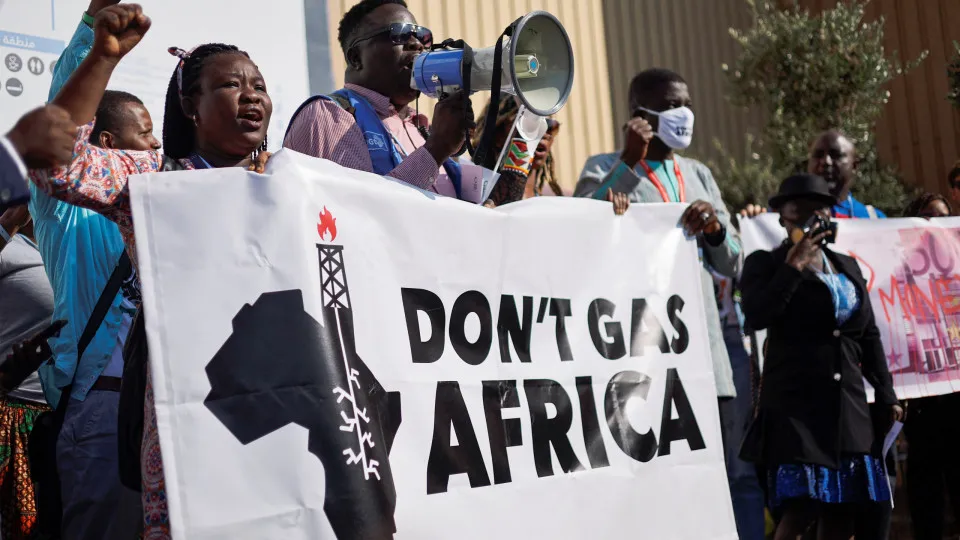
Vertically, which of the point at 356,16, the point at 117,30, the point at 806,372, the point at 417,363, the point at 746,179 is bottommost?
the point at 806,372

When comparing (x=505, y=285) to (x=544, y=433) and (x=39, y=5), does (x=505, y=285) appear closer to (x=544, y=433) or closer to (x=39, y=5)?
(x=544, y=433)

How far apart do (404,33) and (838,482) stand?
8.35 ft

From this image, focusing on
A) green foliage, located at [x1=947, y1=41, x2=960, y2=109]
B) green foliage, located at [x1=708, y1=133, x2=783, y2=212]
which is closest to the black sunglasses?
green foliage, located at [x1=708, y1=133, x2=783, y2=212]

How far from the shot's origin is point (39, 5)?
14.1ft

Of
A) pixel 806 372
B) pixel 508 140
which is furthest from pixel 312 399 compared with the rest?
pixel 806 372

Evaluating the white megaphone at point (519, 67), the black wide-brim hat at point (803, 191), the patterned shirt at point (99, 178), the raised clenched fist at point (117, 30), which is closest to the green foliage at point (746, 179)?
the black wide-brim hat at point (803, 191)

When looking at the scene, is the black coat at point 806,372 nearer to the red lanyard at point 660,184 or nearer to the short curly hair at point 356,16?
the red lanyard at point 660,184

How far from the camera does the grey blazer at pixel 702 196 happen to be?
4.47m

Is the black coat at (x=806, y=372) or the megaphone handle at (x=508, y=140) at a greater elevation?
the megaphone handle at (x=508, y=140)

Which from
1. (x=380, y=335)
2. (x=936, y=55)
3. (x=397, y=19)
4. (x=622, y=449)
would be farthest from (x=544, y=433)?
(x=936, y=55)

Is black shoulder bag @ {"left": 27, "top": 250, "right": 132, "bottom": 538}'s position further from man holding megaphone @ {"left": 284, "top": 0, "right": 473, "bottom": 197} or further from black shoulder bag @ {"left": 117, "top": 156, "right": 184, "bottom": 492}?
man holding megaphone @ {"left": 284, "top": 0, "right": 473, "bottom": 197}

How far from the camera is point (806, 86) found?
33.8 ft

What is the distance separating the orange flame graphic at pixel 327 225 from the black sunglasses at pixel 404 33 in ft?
2.90

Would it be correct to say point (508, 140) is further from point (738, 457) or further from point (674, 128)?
point (738, 457)
